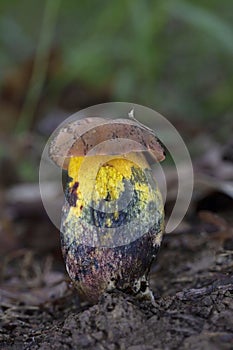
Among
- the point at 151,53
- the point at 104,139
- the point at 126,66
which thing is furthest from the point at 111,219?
the point at 126,66

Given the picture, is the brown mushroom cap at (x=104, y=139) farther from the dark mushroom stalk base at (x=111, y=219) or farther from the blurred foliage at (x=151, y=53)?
the blurred foliage at (x=151, y=53)

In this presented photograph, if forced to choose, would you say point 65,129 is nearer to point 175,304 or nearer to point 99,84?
point 175,304

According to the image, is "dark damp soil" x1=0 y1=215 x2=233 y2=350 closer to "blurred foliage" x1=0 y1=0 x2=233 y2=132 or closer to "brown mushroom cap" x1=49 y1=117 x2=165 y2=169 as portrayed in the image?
"brown mushroom cap" x1=49 y1=117 x2=165 y2=169

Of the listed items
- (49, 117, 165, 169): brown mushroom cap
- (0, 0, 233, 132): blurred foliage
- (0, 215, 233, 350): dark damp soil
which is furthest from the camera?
(0, 0, 233, 132): blurred foliage

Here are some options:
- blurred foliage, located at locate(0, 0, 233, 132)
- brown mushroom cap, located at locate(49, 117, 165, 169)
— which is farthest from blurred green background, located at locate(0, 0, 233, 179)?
brown mushroom cap, located at locate(49, 117, 165, 169)

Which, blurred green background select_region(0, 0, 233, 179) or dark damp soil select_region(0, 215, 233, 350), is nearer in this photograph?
dark damp soil select_region(0, 215, 233, 350)

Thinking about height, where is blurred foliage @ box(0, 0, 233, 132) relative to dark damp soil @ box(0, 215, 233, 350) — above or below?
above

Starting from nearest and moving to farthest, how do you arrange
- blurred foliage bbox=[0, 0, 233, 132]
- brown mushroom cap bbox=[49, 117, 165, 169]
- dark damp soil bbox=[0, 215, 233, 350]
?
1. dark damp soil bbox=[0, 215, 233, 350]
2. brown mushroom cap bbox=[49, 117, 165, 169]
3. blurred foliage bbox=[0, 0, 233, 132]
